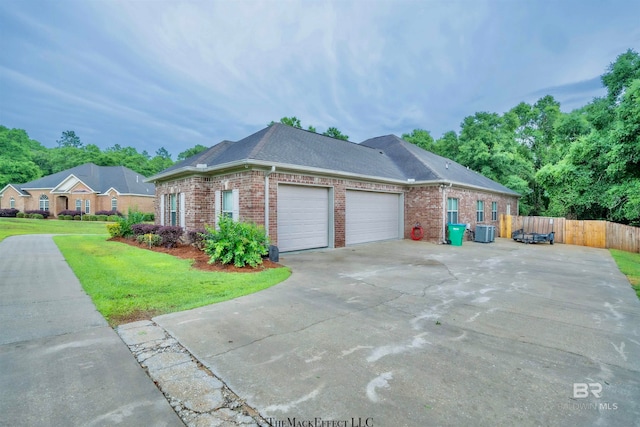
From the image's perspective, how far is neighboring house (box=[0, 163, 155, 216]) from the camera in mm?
33500

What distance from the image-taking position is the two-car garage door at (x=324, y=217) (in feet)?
34.6

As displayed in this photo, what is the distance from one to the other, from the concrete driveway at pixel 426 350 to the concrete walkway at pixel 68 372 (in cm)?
65

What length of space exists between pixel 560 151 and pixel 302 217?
743 inches

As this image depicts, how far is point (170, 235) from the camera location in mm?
11430

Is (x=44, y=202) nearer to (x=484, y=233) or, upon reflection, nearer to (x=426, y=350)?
(x=484, y=233)

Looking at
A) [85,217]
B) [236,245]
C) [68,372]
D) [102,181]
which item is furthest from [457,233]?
[102,181]

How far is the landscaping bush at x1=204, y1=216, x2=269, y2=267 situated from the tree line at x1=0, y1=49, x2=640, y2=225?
47.3 ft

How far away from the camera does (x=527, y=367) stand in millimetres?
2979

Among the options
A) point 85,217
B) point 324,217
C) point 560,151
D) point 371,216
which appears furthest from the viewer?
point 85,217

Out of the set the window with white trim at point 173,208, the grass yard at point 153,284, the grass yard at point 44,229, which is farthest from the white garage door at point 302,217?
the grass yard at point 44,229

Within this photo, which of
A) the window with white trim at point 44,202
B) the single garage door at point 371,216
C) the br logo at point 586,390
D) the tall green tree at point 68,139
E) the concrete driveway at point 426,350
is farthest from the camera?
the tall green tree at point 68,139

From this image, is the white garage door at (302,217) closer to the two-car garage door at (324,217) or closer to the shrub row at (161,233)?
the two-car garage door at (324,217)

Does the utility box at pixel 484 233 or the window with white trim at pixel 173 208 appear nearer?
the window with white trim at pixel 173 208

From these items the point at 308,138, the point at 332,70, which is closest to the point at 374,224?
the point at 308,138
